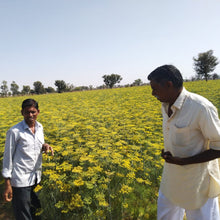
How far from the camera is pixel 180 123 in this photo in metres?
1.42

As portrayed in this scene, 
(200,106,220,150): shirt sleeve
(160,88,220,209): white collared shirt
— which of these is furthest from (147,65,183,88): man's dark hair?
(200,106,220,150): shirt sleeve

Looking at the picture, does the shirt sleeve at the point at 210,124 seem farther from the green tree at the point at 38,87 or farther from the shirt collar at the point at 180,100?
the green tree at the point at 38,87

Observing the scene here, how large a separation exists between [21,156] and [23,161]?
→ 0.07 meters

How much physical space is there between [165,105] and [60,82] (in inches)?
2912

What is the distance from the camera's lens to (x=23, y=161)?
7.22 feet

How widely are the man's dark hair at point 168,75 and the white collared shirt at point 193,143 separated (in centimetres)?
11

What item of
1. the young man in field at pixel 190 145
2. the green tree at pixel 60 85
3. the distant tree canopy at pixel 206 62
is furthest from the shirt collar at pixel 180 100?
the green tree at pixel 60 85

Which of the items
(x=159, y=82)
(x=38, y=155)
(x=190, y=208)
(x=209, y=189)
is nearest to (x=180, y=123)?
(x=159, y=82)

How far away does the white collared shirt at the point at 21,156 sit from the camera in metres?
2.09

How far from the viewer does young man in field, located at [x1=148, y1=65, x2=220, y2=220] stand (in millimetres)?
1331

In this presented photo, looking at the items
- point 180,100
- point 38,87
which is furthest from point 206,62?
point 38,87

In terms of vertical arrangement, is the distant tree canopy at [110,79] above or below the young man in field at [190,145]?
above

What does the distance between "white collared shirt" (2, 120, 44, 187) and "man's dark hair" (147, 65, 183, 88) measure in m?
1.75

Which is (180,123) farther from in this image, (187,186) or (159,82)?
(187,186)
